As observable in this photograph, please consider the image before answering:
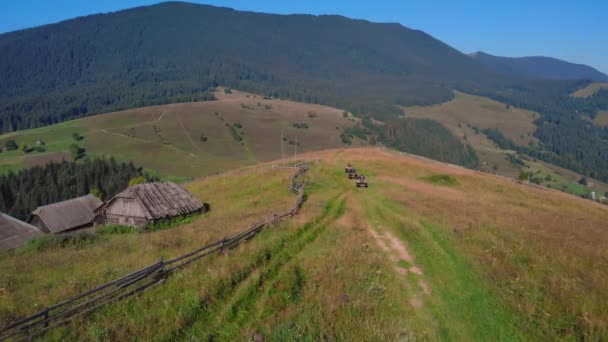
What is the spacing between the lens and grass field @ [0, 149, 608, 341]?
533 inches

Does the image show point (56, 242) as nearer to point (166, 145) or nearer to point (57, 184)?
point (57, 184)

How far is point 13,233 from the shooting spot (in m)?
42.7

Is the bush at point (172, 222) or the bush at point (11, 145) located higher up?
the bush at point (172, 222)

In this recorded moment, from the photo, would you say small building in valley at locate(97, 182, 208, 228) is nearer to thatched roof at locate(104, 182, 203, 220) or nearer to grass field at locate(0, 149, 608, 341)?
thatched roof at locate(104, 182, 203, 220)

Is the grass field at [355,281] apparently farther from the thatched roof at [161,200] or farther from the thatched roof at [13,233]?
the thatched roof at [13,233]

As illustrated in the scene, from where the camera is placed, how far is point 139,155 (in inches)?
5965

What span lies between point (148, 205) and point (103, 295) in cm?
2567

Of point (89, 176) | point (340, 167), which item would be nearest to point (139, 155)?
point (89, 176)

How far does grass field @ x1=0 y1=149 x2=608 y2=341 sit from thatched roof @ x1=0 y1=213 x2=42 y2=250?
23318mm

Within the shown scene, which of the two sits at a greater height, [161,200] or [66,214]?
[161,200]

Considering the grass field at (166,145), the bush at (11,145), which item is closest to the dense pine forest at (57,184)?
the grass field at (166,145)

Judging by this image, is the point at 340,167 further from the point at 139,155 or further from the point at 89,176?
the point at 139,155

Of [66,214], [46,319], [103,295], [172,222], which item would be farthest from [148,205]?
[66,214]

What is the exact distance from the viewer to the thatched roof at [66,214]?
5656 cm
